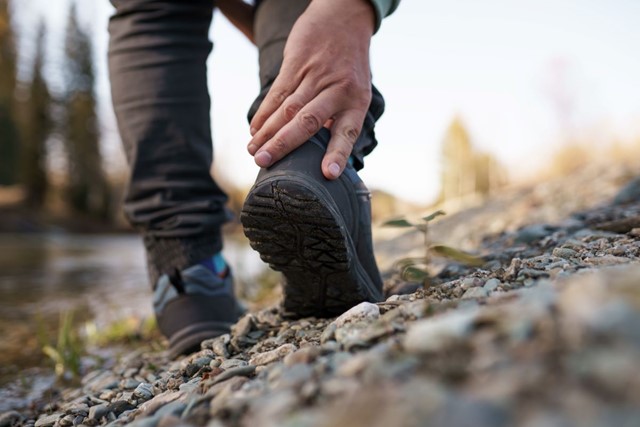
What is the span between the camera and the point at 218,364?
1.25 m

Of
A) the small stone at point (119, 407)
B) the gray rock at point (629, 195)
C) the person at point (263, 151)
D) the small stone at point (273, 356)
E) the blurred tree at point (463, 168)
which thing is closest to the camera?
the small stone at point (273, 356)

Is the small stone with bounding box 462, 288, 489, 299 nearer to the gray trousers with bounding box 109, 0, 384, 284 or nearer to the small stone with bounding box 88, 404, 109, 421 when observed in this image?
the small stone with bounding box 88, 404, 109, 421

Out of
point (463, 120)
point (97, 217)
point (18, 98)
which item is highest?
point (18, 98)

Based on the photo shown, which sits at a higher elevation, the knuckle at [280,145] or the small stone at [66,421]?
the knuckle at [280,145]

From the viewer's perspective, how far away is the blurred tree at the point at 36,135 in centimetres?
2120

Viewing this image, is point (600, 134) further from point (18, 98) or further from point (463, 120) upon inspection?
point (18, 98)

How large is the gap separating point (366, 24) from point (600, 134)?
21.4 meters

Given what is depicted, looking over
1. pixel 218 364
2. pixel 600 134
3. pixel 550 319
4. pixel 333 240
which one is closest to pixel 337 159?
pixel 333 240

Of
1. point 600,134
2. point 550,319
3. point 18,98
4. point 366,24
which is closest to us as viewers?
point 550,319

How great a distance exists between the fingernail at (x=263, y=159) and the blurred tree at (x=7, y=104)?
20954 mm

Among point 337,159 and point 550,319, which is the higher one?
point 337,159

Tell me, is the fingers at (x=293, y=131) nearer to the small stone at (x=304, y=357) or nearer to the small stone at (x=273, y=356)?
the small stone at (x=273, y=356)

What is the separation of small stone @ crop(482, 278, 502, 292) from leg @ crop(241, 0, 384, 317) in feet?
1.14

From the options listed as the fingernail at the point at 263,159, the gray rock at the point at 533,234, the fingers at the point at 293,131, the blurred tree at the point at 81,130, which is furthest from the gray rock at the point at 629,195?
the blurred tree at the point at 81,130
